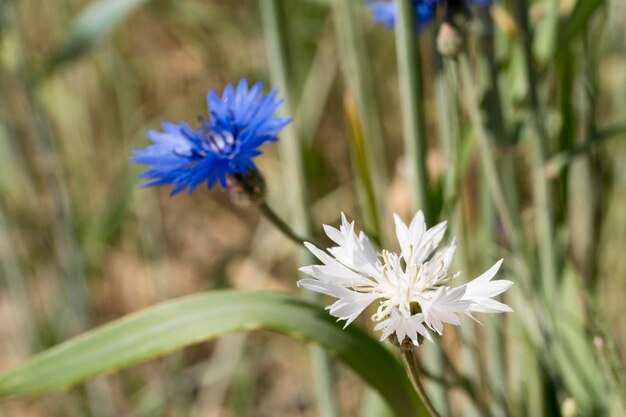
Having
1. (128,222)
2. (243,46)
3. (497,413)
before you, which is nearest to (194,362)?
(128,222)

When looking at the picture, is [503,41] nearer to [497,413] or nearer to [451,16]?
[451,16]

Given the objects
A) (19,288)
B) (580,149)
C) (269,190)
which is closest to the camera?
(580,149)

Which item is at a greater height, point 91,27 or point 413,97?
point 91,27

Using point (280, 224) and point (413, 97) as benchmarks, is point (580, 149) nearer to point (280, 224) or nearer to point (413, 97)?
point (413, 97)

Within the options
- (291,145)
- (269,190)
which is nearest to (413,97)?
(291,145)

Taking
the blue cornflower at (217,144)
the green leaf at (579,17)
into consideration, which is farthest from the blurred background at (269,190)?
the blue cornflower at (217,144)

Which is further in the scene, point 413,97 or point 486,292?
point 413,97

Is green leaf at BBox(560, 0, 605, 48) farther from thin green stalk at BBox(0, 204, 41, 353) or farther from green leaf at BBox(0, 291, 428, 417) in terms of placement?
thin green stalk at BBox(0, 204, 41, 353)
